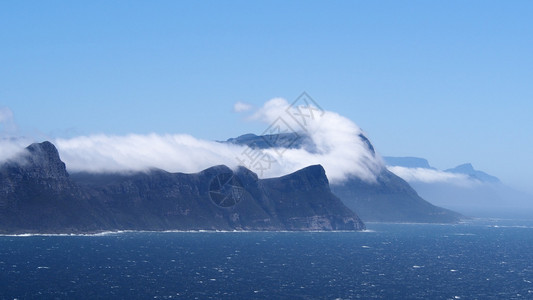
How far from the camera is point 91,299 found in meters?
198

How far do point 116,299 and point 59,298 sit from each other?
14995 mm

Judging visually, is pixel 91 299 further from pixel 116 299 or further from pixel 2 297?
pixel 2 297

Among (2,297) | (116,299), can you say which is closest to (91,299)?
(116,299)

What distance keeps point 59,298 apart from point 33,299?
21.9ft

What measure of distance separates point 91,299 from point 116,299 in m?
6.58

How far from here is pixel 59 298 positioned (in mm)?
197875

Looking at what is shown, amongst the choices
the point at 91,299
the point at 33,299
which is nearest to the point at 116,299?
the point at 91,299

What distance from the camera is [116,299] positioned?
199875 millimetres

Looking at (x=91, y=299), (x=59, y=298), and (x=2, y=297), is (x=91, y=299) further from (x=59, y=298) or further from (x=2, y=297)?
(x=2, y=297)

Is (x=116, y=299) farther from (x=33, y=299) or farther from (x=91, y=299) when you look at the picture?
(x=33, y=299)

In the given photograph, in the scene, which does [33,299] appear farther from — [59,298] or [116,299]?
[116,299]

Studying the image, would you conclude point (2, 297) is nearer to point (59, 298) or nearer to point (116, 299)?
point (59, 298)

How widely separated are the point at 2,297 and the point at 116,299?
2988cm

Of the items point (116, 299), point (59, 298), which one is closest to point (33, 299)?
point (59, 298)
